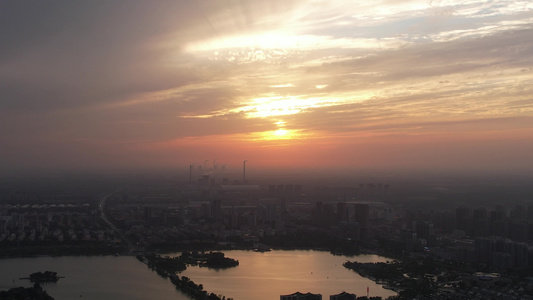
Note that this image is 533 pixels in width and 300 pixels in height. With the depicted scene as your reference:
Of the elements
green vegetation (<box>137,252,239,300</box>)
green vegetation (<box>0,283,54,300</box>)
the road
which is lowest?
green vegetation (<box>0,283,54,300</box>)

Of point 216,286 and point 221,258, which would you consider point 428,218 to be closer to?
point 221,258

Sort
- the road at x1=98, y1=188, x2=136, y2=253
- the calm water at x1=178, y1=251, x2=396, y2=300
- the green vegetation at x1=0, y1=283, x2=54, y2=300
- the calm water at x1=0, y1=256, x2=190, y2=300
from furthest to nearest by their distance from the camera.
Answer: the road at x1=98, y1=188, x2=136, y2=253 → the calm water at x1=178, y1=251, x2=396, y2=300 → the calm water at x1=0, y1=256, x2=190, y2=300 → the green vegetation at x1=0, y1=283, x2=54, y2=300

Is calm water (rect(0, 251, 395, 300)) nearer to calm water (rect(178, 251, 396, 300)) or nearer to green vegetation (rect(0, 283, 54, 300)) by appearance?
calm water (rect(178, 251, 396, 300))

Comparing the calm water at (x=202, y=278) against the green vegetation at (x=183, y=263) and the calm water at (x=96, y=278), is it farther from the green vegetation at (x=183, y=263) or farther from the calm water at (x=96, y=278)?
the green vegetation at (x=183, y=263)

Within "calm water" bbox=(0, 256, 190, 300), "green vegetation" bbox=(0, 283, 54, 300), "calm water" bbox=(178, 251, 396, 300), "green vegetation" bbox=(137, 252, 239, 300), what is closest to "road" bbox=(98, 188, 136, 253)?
"calm water" bbox=(0, 256, 190, 300)

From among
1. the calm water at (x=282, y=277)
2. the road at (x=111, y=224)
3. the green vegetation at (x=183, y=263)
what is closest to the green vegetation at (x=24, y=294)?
the green vegetation at (x=183, y=263)

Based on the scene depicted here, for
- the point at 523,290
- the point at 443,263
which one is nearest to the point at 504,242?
the point at 443,263

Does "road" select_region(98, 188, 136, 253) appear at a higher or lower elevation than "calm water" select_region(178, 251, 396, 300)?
higher
